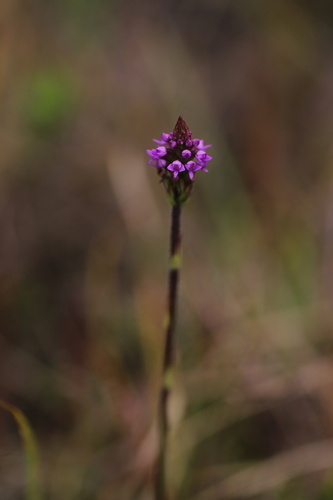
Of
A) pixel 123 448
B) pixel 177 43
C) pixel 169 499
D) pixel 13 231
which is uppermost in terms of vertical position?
pixel 177 43

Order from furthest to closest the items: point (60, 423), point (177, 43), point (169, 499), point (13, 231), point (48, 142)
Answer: point (177, 43)
point (48, 142)
point (13, 231)
point (60, 423)
point (169, 499)

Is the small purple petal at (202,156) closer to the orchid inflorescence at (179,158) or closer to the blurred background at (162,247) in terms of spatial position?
the orchid inflorescence at (179,158)

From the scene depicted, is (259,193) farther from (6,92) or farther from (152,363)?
(6,92)

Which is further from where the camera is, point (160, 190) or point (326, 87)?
point (326, 87)

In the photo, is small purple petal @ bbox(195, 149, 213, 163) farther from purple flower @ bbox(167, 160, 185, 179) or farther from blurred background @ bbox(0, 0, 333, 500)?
blurred background @ bbox(0, 0, 333, 500)

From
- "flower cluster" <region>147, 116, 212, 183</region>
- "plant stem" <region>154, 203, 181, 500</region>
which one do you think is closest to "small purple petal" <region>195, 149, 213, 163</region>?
"flower cluster" <region>147, 116, 212, 183</region>

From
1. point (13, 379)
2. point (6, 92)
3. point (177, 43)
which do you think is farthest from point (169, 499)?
point (177, 43)
